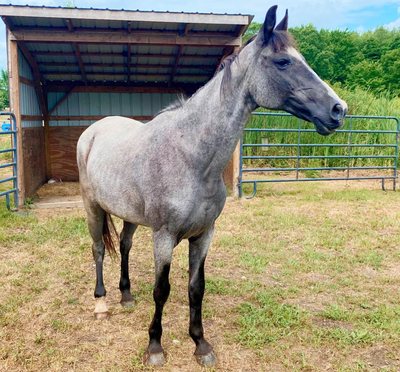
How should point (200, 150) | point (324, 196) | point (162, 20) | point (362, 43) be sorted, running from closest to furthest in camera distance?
point (200, 150)
point (162, 20)
point (324, 196)
point (362, 43)

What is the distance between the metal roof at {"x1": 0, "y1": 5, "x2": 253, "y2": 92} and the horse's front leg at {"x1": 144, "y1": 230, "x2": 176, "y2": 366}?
4.42 m

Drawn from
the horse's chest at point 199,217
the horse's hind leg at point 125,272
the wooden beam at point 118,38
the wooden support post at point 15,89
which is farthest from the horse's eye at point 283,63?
the wooden support post at point 15,89

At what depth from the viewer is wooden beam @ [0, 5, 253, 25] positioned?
5305 millimetres

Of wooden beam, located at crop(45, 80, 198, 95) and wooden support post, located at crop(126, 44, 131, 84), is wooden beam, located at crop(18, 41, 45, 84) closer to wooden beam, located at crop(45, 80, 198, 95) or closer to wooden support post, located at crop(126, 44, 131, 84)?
wooden beam, located at crop(45, 80, 198, 95)

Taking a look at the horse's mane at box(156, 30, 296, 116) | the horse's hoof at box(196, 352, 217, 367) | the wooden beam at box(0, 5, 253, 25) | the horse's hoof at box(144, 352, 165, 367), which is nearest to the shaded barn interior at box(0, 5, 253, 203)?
the wooden beam at box(0, 5, 253, 25)

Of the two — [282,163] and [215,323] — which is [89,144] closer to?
[215,323]

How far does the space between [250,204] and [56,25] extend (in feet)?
14.0

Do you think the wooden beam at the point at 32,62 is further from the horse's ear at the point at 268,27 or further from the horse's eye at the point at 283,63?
the horse's eye at the point at 283,63

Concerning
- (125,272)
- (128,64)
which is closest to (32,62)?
(128,64)

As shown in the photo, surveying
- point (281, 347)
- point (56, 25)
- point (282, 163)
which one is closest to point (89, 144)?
point (281, 347)

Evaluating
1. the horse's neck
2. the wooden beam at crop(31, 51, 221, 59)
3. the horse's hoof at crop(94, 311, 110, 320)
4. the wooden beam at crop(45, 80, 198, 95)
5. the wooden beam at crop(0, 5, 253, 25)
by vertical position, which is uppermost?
the wooden beam at crop(0, 5, 253, 25)

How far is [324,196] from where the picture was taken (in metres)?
7.11

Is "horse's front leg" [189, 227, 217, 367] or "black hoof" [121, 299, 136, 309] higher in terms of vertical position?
"horse's front leg" [189, 227, 217, 367]

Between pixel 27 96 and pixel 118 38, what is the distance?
2152 mm
